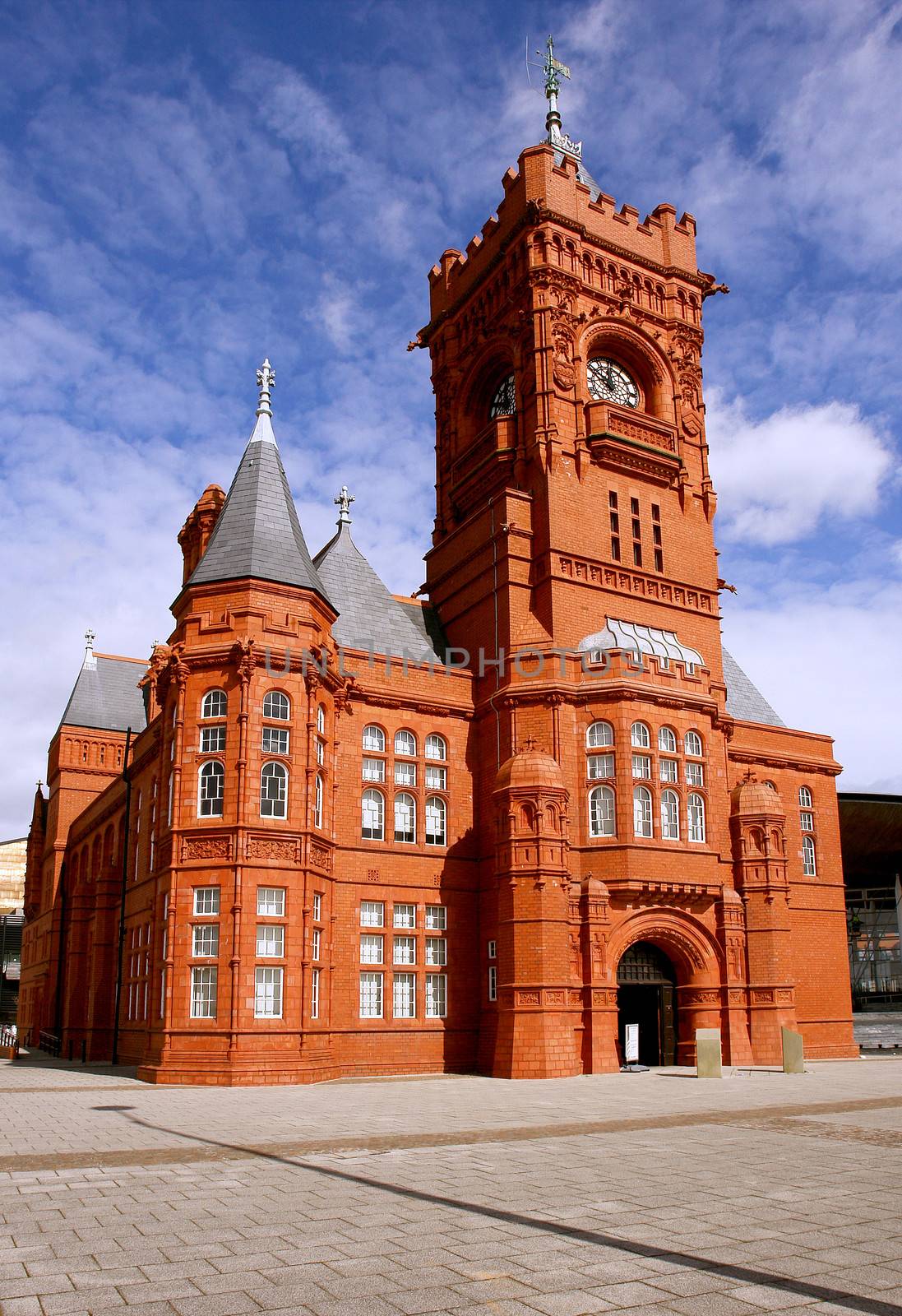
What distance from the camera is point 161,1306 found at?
700cm

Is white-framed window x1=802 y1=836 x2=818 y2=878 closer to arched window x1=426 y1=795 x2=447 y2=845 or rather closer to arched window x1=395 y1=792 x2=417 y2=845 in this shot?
arched window x1=426 y1=795 x2=447 y2=845

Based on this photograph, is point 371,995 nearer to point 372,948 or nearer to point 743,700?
point 372,948

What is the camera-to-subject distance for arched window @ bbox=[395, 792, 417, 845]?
108ft

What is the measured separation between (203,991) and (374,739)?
9.44 m

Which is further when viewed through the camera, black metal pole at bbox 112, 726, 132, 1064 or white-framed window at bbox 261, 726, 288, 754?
black metal pole at bbox 112, 726, 132, 1064

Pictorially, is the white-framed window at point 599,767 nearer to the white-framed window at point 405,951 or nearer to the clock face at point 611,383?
the white-framed window at point 405,951

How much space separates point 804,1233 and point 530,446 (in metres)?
30.8

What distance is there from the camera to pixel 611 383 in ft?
135

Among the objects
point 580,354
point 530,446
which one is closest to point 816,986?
point 530,446

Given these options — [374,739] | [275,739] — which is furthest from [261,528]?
[374,739]

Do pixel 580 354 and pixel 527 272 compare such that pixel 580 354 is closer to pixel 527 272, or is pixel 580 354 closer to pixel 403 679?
pixel 527 272

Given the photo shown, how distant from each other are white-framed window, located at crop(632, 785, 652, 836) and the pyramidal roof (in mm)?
11032

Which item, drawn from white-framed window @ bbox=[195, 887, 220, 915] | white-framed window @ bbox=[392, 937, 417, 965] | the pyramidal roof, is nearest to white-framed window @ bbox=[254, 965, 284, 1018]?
white-framed window @ bbox=[195, 887, 220, 915]

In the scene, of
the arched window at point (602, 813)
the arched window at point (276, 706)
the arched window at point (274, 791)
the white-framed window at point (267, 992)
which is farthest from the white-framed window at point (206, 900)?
the arched window at point (602, 813)
